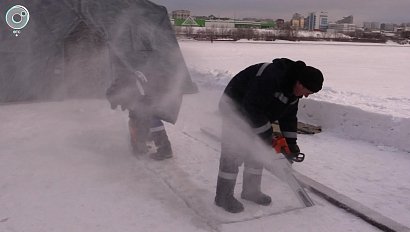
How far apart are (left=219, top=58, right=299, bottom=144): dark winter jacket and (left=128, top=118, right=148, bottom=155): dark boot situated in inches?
81.1

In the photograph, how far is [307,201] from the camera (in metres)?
3.79

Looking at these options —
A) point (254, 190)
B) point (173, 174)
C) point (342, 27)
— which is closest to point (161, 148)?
point (173, 174)

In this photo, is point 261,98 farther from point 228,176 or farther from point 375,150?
point 375,150

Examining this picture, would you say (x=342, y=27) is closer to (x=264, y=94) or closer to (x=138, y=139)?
(x=138, y=139)

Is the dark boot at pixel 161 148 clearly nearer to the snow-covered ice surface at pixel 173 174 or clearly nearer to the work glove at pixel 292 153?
the snow-covered ice surface at pixel 173 174

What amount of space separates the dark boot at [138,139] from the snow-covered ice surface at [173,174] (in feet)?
0.49

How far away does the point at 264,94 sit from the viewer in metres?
3.20

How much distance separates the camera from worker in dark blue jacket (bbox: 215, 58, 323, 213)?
3195mm

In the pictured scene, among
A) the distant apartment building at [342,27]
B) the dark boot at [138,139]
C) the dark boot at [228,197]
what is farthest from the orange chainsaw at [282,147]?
the distant apartment building at [342,27]

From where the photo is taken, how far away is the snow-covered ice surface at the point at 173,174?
11.4 feet

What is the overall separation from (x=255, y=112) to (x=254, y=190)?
3.13ft

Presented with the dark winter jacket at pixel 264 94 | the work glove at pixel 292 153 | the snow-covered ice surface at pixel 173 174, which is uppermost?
the dark winter jacket at pixel 264 94

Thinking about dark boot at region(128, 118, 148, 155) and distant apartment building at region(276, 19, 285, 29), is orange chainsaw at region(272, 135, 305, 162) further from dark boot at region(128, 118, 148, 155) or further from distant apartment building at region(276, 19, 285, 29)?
distant apartment building at region(276, 19, 285, 29)

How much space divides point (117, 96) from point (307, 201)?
3038 millimetres
